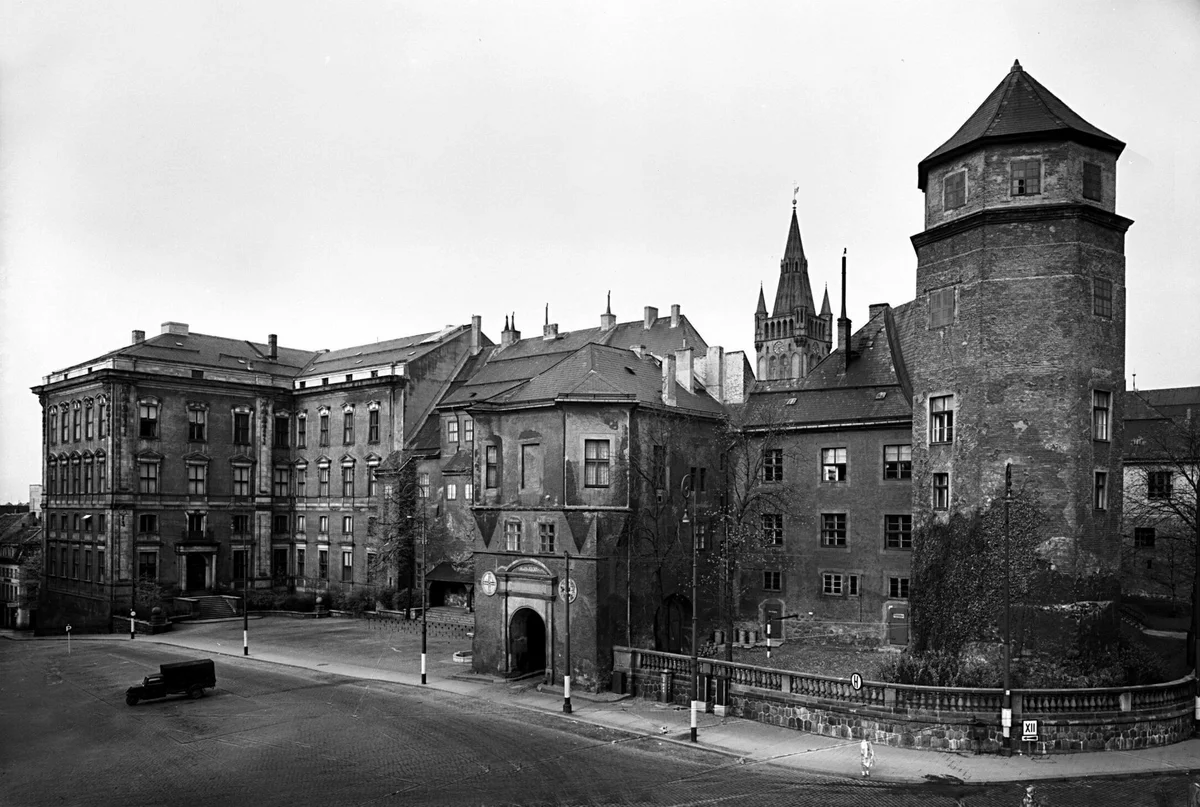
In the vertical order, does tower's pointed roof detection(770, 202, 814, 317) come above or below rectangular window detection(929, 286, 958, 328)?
above

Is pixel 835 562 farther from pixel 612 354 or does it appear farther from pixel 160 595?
pixel 160 595

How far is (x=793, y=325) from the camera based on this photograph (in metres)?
114

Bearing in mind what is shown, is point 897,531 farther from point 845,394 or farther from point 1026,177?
point 1026,177

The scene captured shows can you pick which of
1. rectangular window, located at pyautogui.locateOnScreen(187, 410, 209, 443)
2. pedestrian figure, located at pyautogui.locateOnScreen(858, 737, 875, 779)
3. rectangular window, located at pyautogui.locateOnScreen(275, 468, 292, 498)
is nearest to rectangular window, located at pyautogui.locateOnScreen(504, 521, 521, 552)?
pedestrian figure, located at pyautogui.locateOnScreen(858, 737, 875, 779)

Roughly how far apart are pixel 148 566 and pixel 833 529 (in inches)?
1746

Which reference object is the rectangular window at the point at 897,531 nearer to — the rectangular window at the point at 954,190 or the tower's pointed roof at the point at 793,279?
the rectangular window at the point at 954,190

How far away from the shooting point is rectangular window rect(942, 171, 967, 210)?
32.5m

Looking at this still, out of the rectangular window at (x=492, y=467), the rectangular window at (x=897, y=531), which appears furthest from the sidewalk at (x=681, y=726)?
the rectangular window at (x=897, y=531)

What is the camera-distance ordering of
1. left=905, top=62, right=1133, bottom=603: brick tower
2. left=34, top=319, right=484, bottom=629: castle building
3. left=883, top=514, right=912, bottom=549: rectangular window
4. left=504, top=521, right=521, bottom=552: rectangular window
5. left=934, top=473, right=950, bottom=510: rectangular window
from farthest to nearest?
1. left=34, top=319, right=484, bottom=629: castle building
2. left=883, top=514, right=912, bottom=549: rectangular window
3. left=504, top=521, right=521, bottom=552: rectangular window
4. left=934, top=473, right=950, bottom=510: rectangular window
5. left=905, top=62, right=1133, bottom=603: brick tower

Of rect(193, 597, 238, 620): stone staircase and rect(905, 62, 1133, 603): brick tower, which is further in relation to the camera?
rect(193, 597, 238, 620): stone staircase

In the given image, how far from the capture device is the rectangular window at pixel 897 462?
39.6 meters

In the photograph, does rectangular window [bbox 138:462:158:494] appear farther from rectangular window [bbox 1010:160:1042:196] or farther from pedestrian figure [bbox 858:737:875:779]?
rectangular window [bbox 1010:160:1042:196]

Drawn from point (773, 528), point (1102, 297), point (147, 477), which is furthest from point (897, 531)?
point (147, 477)

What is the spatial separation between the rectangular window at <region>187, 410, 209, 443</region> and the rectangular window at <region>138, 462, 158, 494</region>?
3.08 metres
